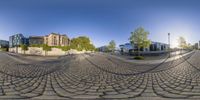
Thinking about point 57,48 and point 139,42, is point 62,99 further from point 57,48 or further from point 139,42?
point 57,48

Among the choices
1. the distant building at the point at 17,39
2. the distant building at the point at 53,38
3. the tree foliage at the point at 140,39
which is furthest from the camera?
the tree foliage at the point at 140,39

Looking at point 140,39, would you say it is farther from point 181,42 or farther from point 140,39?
point 181,42

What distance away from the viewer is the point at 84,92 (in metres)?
4.60

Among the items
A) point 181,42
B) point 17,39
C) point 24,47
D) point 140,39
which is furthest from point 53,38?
point 181,42

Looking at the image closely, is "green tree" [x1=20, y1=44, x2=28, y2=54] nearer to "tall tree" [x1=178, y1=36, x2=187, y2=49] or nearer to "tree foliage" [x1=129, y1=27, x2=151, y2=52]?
"tree foliage" [x1=129, y1=27, x2=151, y2=52]

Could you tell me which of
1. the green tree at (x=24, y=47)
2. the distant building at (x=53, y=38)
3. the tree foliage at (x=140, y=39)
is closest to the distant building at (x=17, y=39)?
the green tree at (x=24, y=47)

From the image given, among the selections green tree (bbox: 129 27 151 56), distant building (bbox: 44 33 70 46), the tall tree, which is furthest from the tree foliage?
the tall tree

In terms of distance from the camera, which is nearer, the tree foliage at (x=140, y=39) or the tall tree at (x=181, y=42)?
the tree foliage at (x=140, y=39)

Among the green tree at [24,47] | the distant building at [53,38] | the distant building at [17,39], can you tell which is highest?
the distant building at [53,38]

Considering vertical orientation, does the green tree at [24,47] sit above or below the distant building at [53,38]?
below

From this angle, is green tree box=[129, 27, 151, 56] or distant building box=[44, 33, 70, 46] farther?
green tree box=[129, 27, 151, 56]

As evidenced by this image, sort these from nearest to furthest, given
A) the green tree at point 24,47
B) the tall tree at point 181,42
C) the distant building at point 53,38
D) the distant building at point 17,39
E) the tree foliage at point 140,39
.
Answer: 1. the distant building at point 17,39
2. the distant building at point 53,38
3. the green tree at point 24,47
4. the tree foliage at point 140,39
5. the tall tree at point 181,42

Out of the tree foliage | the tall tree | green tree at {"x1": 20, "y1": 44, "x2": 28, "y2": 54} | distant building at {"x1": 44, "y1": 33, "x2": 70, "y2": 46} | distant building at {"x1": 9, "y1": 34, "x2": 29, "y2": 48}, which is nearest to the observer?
distant building at {"x1": 9, "y1": 34, "x2": 29, "y2": 48}

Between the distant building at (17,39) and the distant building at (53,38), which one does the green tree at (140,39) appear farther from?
the distant building at (17,39)
